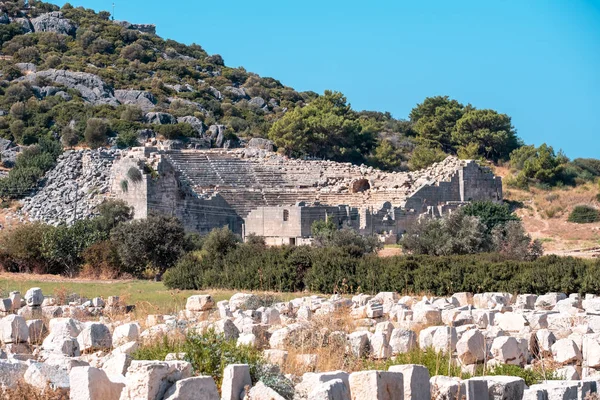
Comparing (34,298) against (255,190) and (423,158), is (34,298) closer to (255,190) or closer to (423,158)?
(255,190)

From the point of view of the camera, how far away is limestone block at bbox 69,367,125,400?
24.6ft

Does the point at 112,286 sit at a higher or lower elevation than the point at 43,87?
lower

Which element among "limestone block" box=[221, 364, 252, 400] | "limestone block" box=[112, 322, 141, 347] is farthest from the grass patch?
"limestone block" box=[221, 364, 252, 400]

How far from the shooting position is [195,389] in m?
7.64

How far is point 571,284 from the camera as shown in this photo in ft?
64.3

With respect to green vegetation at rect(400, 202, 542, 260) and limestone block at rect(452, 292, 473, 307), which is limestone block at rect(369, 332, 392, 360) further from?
green vegetation at rect(400, 202, 542, 260)

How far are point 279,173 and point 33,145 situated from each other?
11961 mm

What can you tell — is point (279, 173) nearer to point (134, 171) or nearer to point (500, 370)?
→ point (134, 171)

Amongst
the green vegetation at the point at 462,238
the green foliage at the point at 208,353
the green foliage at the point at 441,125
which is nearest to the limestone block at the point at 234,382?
the green foliage at the point at 208,353

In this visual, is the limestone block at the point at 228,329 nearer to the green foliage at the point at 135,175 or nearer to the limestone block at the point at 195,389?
the limestone block at the point at 195,389

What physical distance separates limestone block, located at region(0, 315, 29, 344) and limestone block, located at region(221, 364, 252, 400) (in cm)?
408

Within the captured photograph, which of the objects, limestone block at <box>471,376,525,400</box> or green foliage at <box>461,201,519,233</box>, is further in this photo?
green foliage at <box>461,201,519,233</box>

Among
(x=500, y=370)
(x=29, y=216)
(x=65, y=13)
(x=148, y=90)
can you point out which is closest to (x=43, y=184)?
(x=29, y=216)

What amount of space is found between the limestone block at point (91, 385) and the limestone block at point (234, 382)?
896 millimetres
